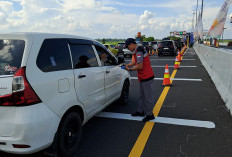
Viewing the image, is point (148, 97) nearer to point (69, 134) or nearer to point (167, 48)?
point (69, 134)

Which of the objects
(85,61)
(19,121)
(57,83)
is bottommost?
(19,121)

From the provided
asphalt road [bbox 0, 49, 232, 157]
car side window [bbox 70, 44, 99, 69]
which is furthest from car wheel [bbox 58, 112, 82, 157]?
car side window [bbox 70, 44, 99, 69]

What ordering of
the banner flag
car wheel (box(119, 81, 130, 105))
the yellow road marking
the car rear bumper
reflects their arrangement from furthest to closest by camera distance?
the banner flag
car wheel (box(119, 81, 130, 105))
the yellow road marking
the car rear bumper

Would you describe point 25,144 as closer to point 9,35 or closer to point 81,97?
point 81,97

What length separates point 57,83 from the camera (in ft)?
9.17

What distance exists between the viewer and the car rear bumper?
2363 millimetres

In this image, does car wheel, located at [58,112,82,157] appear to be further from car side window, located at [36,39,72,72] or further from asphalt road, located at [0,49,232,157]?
car side window, located at [36,39,72,72]

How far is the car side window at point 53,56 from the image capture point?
271 centimetres

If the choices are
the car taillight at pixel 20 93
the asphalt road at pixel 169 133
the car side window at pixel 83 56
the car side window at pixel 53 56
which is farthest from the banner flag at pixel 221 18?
the car taillight at pixel 20 93

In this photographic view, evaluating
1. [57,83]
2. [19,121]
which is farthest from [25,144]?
[57,83]

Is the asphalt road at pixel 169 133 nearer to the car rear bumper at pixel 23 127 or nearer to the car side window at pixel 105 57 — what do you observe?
the car rear bumper at pixel 23 127

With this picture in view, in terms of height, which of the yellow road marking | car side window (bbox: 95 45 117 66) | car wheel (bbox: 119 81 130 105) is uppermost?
car side window (bbox: 95 45 117 66)

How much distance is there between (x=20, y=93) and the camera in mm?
2391

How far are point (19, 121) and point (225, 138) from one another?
338 centimetres
